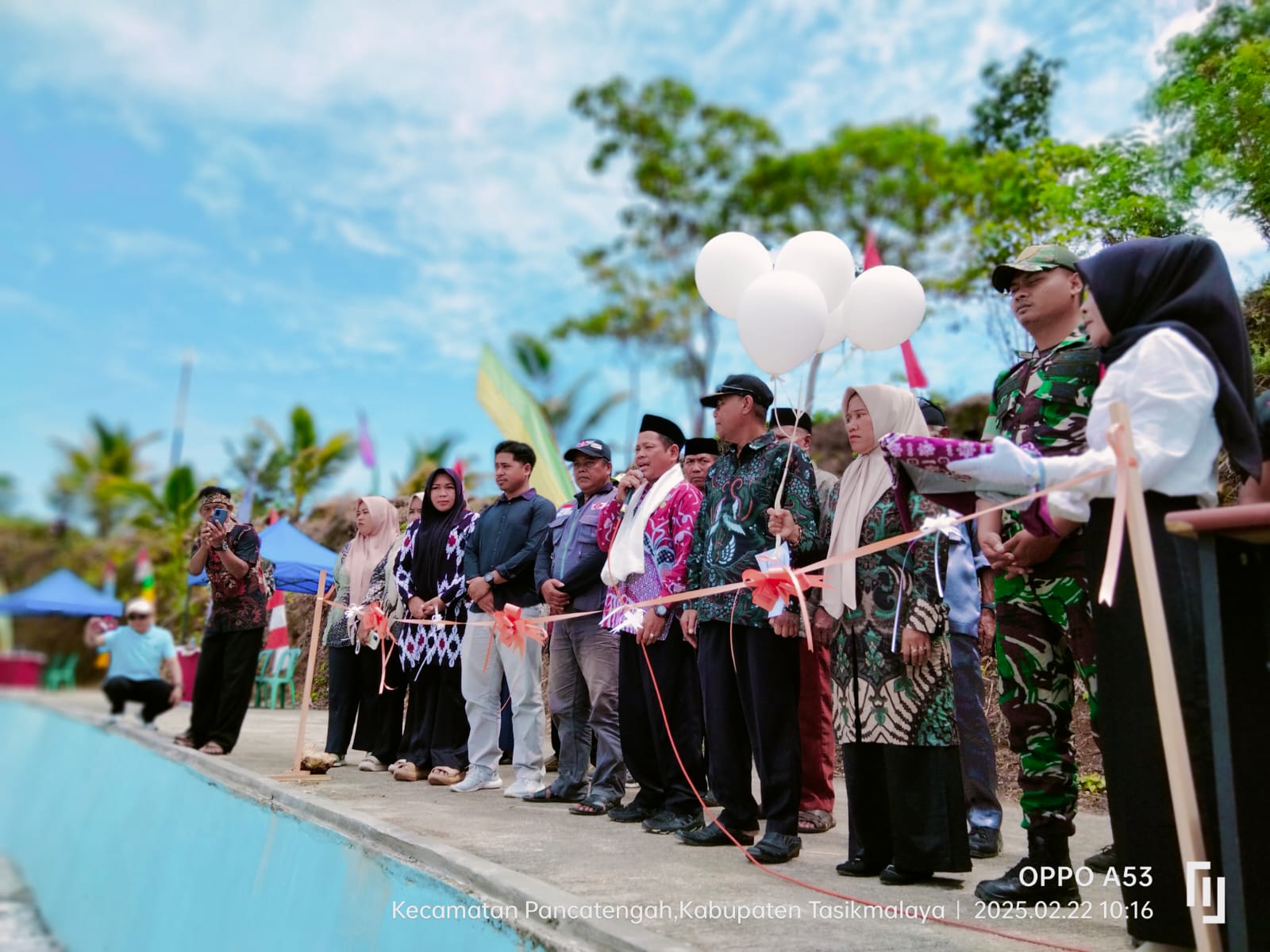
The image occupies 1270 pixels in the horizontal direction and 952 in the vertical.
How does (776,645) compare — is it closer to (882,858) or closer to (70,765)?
(882,858)

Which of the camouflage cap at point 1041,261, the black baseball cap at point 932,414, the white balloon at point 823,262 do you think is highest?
the white balloon at point 823,262

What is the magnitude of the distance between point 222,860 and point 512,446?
8.95 ft

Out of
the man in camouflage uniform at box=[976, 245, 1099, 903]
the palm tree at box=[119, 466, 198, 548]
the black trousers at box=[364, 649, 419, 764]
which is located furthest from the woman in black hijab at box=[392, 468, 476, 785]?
the palm tree at box=[119, 466, 198, 548]

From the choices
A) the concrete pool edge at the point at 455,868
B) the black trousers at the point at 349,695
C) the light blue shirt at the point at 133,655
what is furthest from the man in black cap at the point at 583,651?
the light blue shirt at the point at 133,655

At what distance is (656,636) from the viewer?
14.5 ft

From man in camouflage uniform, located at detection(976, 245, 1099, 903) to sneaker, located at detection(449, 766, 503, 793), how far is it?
129 inches

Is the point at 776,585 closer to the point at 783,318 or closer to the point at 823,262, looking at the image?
the point at 783,318

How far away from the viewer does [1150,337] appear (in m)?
2.27

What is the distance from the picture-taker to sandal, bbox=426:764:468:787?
5.82m

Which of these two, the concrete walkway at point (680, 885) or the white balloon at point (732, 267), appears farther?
the white balloon at point (732, 267)

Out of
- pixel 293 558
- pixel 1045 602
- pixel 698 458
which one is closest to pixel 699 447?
pixel 698 458

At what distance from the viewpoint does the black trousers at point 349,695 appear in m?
6.77

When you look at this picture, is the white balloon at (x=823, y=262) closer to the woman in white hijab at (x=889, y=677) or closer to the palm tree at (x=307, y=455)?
the woman in white hijab at (x=889, y=677)

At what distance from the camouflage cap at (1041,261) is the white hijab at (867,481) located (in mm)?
559
